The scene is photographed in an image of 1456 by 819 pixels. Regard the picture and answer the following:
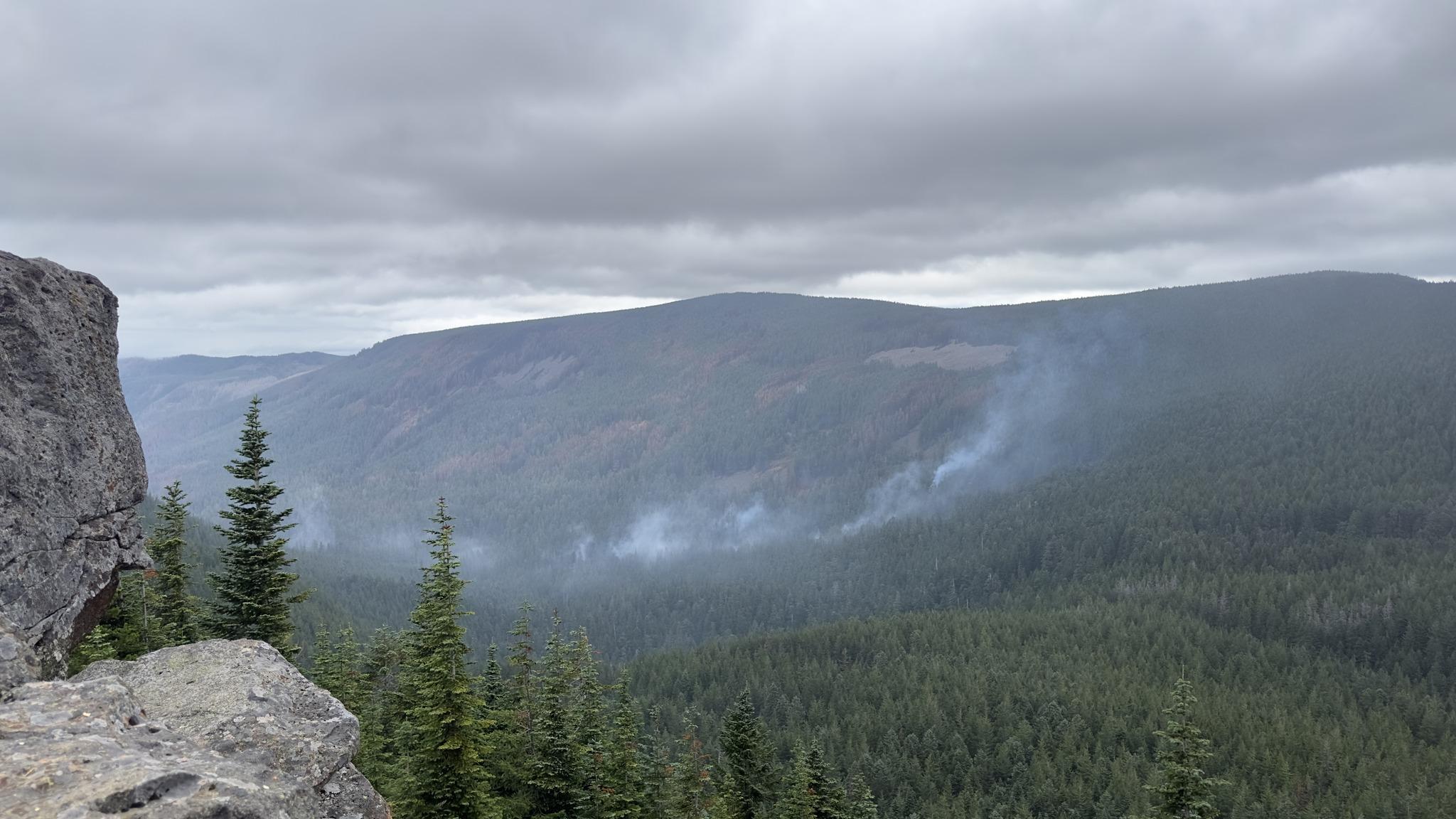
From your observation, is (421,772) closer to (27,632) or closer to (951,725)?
(27,632)

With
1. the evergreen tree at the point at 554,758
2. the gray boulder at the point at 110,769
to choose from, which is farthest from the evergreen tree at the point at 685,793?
the gray boulder at the point at 110,769

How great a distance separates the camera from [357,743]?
54.6ft

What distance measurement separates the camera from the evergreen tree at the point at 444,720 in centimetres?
2562

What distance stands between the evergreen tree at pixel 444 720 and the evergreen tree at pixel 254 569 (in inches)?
339

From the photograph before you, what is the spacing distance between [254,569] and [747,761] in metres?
31.8

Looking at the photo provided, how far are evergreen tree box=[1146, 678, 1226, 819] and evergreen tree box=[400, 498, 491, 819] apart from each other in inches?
945

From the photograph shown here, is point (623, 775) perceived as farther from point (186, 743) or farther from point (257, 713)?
point (186, 743)

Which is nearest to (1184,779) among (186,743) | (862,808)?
(862,808)

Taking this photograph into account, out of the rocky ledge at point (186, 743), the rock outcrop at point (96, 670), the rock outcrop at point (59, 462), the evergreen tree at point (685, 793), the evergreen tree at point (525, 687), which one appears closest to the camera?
the rocky ledge at point (186, 743)

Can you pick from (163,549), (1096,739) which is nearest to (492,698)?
(163,549)

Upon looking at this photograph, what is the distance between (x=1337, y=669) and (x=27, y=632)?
206 meters

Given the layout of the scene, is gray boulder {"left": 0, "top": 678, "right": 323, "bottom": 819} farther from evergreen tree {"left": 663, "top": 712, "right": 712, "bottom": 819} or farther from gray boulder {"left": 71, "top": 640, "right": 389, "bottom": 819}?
evergreen tree {"left": 663, "top": 712, "right": 712, "bottom": 819}

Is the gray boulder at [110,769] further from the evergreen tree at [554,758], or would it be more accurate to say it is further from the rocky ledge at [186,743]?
the evergreen tree at [554,758]

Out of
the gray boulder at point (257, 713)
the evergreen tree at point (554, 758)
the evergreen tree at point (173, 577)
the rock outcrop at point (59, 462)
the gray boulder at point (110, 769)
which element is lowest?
the evergreen tree at point (554, 758)
